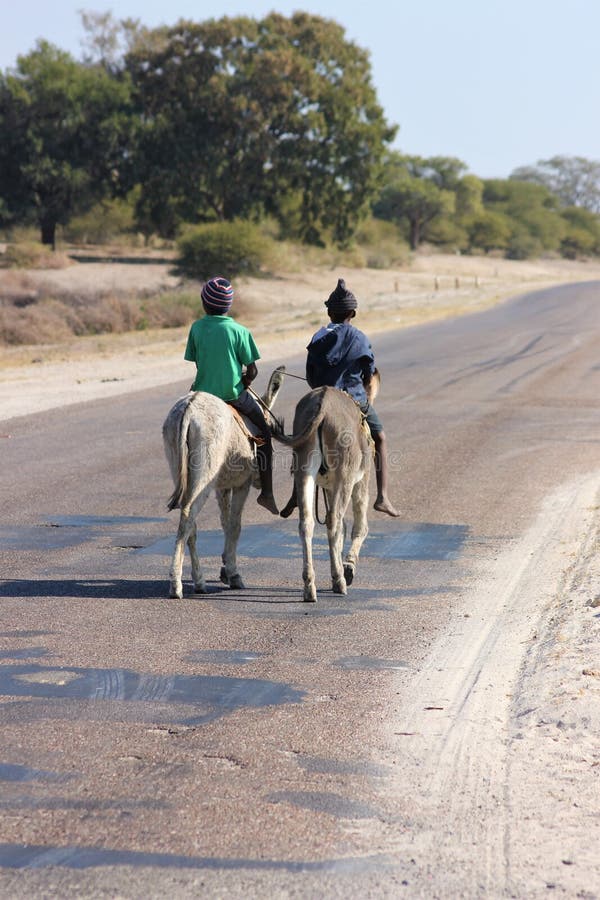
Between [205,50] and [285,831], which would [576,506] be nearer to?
[285,831]

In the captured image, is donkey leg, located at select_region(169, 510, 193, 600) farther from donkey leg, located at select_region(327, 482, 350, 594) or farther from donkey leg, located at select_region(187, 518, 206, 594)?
donkey leg, located at select_region(327, 482, 350, 594)

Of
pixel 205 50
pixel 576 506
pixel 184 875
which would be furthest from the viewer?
pixel 205 50

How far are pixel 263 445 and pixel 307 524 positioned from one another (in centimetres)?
113

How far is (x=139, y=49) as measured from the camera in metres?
67.4

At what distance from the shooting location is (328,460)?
802cm

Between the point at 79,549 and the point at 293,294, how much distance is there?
42.8 meters

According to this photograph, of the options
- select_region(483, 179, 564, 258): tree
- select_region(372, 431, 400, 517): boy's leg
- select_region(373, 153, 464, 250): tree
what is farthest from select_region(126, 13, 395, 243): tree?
select_region(372, 431, 400, 517): boy's leg

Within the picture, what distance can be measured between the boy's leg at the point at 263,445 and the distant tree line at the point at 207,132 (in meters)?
55.8

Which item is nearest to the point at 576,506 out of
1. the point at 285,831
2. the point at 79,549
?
the point at 79,549

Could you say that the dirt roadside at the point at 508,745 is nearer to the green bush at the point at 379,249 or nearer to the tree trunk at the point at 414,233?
the green bush at the point at 379,249

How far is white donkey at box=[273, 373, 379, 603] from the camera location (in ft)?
25.6

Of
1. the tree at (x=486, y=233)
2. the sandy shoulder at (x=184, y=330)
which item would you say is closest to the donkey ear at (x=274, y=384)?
the sandy shoulder at (x=184, y=330)

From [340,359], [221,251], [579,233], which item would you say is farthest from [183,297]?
[579,233]

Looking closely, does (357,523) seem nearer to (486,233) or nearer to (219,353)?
(219,353)
